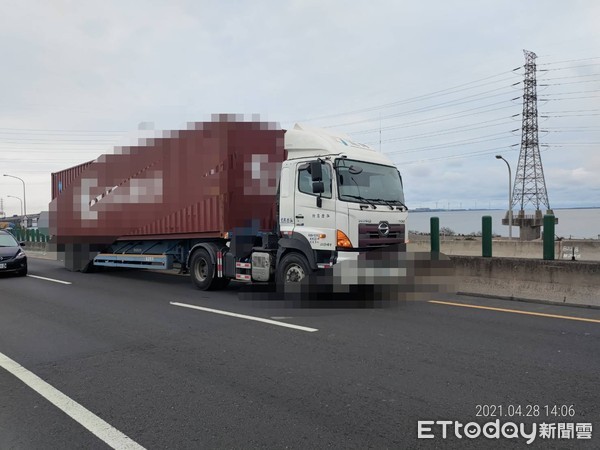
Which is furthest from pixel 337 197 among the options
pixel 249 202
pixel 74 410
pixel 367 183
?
pixel 74 410

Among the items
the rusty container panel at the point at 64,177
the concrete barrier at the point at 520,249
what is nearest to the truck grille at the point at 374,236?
the concrete barrier at the point at 520,249

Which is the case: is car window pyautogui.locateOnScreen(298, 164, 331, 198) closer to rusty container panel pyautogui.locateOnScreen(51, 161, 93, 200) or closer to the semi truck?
the semi truck

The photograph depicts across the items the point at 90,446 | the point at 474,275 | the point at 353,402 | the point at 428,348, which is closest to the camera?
the point at 90,446

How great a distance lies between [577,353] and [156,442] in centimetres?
468

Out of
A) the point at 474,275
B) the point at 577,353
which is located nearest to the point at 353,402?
the point at 577,353

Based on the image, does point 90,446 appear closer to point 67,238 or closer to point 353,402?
point 353,402

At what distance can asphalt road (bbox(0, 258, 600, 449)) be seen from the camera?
358 centimetres

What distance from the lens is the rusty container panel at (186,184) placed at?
33.0 ft

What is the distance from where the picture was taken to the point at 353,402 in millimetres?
4070

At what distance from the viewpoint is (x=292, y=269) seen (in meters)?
8.98

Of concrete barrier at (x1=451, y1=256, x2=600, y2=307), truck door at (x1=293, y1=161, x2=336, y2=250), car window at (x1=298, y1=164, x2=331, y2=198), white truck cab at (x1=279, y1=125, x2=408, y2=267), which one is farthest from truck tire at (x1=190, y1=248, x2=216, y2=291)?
concrete barrier at (x1=451, y1=256, x2=600, y2=307)

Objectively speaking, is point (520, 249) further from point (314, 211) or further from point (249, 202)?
point (249, 202)

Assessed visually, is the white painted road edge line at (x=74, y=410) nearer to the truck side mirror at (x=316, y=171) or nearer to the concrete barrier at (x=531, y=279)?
the truck side mirror at (x=316, y=171)

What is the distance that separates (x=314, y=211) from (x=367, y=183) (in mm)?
1175
